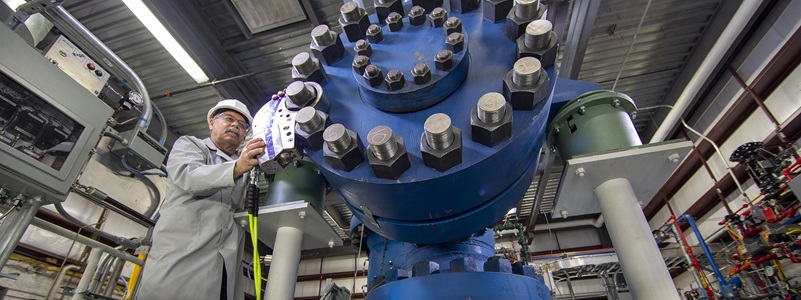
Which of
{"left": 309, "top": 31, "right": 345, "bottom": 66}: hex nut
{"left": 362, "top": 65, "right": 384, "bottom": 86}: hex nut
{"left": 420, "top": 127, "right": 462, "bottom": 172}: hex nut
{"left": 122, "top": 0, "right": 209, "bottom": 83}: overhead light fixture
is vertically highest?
{"left": 122, "top": 0, "right": 209, "bottom": 83}: overhead light fixture

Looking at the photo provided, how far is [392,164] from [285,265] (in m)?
0.73

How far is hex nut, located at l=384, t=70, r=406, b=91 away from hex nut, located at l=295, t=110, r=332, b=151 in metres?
0.20

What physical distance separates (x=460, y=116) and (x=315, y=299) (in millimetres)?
7587

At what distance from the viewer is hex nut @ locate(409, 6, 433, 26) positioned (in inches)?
47.7

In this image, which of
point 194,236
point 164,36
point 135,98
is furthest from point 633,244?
point 164,36

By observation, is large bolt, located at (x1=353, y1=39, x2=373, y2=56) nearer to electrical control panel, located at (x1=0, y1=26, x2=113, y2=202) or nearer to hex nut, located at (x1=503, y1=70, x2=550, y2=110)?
hex nut, located at (x1=503, y1=70, x2=550, y2=110)

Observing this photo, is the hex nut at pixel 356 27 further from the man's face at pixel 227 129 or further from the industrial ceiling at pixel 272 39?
the industrial ceiling at pixel 272 39

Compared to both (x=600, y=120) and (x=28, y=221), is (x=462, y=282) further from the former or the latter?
(x=28, y=221)

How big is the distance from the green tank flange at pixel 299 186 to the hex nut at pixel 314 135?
0.46m

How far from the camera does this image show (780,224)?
3.19m

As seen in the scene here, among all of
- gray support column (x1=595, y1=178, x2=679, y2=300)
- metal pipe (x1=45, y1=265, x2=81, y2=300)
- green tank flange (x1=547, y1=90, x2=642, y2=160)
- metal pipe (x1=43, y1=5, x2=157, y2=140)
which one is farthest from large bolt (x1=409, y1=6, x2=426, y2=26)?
metal pipe (x1=45, y1=265, x2=81, y2=300)

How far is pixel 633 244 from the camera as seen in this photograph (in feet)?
3.11

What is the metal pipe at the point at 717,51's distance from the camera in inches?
111

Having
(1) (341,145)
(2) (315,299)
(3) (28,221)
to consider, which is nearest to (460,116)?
(1) (341,145)
